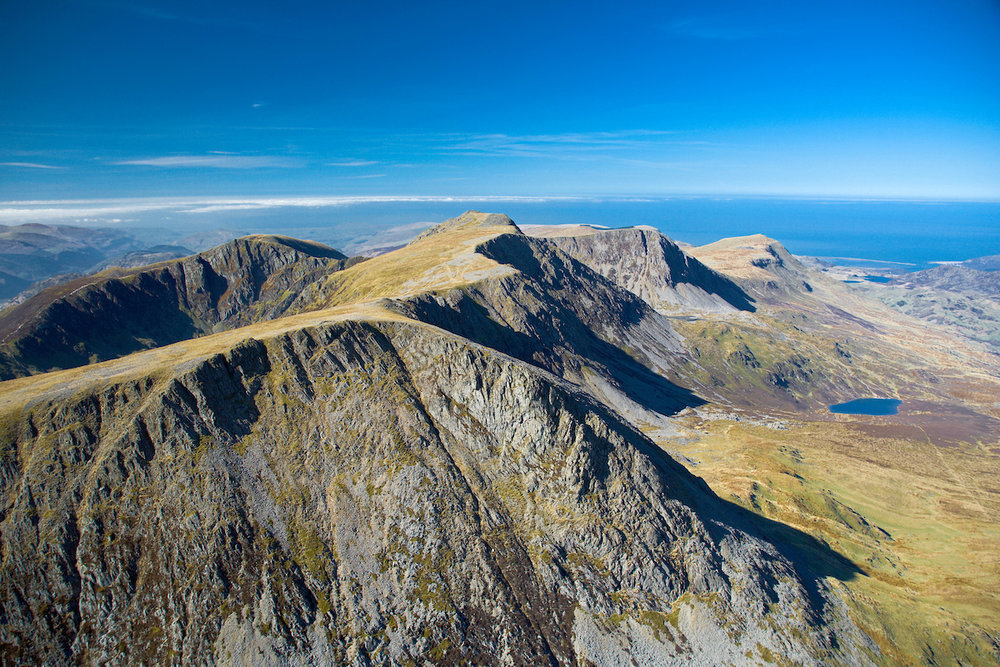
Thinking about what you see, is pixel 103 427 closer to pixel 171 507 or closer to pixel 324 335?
pixel 171 507

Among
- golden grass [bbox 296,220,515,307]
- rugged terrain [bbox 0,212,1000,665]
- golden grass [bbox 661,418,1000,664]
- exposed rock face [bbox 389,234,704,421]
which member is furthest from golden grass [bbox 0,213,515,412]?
golden grass [bbox 661,418,1000,664]

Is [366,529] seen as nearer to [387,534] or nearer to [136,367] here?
[387,534]

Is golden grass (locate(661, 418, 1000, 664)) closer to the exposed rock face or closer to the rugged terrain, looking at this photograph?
the rugged terrain

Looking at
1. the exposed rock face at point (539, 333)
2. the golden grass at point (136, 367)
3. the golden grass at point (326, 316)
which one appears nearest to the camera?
the golden grass at point (136, 367)

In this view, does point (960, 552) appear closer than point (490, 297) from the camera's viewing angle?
Yes

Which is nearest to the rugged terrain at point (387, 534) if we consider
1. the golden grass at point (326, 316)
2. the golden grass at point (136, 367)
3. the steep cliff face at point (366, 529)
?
the steep cliff face at point (366, 529)

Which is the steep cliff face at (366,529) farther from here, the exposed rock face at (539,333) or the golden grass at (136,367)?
the exposed rock face at (539,333)

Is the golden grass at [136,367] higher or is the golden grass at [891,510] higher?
the golden grass at [136,367]

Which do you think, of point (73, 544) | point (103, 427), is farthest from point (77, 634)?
point (103, 427)

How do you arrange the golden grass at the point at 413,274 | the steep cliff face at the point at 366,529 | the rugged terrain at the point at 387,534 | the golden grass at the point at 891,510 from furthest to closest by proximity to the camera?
1. the golden grass at the point at 413,274
2. the golden grass at the point at 891,510
3. the rugged terrain at the point at 387,534
4. the steep cliff face at the point at 366,529
